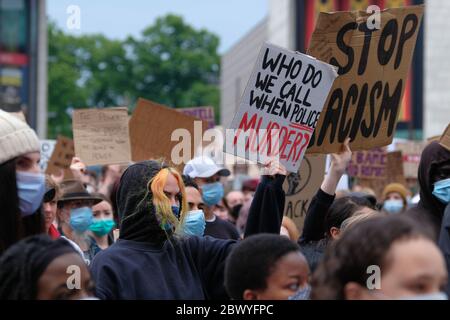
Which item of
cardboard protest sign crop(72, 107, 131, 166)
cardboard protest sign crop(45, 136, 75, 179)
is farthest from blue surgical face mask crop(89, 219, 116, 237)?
cardboard protest sign crop(45, 136, 75, 179)

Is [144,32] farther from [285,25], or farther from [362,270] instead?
[362,270]

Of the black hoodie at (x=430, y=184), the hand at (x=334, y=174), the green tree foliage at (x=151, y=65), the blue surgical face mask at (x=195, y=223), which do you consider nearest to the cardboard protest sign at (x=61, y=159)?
the blue surgical face mask at (x=195, y=223)

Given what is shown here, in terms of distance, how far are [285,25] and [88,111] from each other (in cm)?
3855

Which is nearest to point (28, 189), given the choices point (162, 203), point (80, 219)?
point (162, 203)

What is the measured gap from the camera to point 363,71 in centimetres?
610

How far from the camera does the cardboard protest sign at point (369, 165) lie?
39.7 feet

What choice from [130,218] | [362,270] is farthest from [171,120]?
[362,270]

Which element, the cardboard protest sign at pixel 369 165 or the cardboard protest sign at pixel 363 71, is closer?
the cardboard protest sign at pixel 363 71

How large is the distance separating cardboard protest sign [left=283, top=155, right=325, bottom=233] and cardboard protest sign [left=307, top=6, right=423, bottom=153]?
1427 mm

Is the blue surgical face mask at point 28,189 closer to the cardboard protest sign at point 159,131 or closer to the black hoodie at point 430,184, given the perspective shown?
the black hoodie at point 430,184

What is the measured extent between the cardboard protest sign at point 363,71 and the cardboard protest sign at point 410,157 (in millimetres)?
8547

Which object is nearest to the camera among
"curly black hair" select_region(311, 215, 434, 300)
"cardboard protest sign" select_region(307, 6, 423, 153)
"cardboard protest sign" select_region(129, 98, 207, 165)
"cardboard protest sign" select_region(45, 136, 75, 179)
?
"curly black hair" select_region(311, 215, 434, 300)

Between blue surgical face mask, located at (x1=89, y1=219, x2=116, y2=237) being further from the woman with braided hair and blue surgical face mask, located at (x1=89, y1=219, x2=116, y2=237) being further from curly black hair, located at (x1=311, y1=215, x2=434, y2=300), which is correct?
curly black hair, located at (x1=311, y1=215, x2=434, y2=300)

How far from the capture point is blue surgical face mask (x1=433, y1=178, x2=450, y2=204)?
5211 mm
